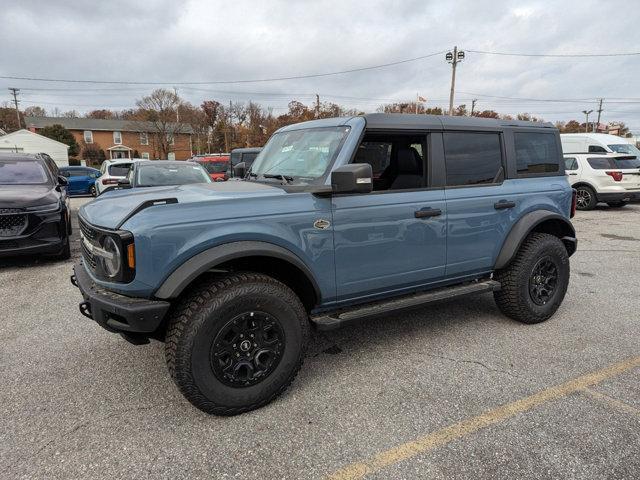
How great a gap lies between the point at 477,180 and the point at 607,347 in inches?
71.8

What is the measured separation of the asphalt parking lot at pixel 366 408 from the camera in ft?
7.36

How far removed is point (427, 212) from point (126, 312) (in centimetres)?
224

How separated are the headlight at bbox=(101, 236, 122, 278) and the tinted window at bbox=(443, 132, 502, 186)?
2.57 meters

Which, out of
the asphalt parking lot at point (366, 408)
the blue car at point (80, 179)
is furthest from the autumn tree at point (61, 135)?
the asphalt parking lot at point (366, 408)

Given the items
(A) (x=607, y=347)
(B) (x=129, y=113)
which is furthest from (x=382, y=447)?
(B) (x=129, y=113)

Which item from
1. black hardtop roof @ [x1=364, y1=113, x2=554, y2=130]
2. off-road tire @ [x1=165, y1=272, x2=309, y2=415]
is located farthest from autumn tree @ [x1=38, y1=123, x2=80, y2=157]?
off-road tire @ [x1=165, y1=272, x2=309, y2=415]

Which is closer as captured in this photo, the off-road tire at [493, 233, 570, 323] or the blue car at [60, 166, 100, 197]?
the off-road tire at [493, 233, 570, 323]

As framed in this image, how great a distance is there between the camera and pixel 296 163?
3461 mm

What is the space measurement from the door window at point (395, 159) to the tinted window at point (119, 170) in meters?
12.0

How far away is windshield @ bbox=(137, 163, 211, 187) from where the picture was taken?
328 inches

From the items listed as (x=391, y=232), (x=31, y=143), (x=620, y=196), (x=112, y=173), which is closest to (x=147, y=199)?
(x=391, y=232)

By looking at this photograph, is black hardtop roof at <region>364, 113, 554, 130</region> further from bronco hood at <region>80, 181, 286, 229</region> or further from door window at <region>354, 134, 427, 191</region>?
bronco hood at <region>80, 181, 286, 229</region>

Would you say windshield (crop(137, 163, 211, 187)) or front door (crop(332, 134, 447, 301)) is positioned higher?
windshield (crop(137, 163, 211, 187))

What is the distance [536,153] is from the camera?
4.14m
